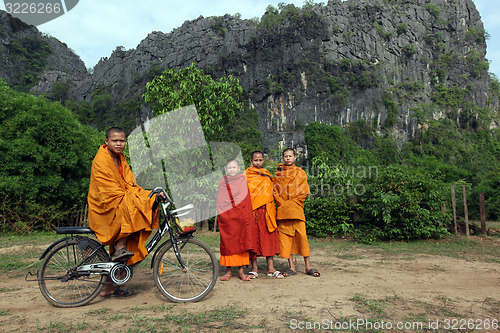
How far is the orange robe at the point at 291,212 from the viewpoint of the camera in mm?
4176

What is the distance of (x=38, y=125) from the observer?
36.1ft

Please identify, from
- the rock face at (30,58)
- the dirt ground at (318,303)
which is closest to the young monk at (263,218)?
the dirt ground at (318,303)

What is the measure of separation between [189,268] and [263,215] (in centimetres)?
131

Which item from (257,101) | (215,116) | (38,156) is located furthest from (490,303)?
(257,101)

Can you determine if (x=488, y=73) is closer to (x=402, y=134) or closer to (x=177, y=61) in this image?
(x=402, y=134)

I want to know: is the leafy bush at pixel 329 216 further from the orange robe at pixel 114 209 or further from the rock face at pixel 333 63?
the rock face at pixel 333 63

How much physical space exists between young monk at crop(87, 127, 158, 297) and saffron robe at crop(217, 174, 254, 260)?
107 cm

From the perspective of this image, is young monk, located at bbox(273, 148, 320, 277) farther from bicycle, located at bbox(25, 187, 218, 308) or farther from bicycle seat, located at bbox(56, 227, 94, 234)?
bicycle seat, located at bbox(56, 227, 94, 234)

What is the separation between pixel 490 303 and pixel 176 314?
2947 millimetres

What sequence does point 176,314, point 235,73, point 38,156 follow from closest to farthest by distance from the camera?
1. point 176,314
2. point 38,156
3. point 235,73

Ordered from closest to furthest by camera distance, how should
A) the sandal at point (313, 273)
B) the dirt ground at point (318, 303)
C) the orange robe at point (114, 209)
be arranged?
1. the dirt ground at point (318, 303)
2. the orange robe at point (114, 209)
3. the sandal at point (313, 273)

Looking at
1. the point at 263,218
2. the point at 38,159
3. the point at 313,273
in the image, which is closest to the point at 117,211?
the point at 263,218

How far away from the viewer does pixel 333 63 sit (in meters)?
57.1

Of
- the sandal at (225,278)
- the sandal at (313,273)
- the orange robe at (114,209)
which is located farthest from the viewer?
the sandal at (313,273)
